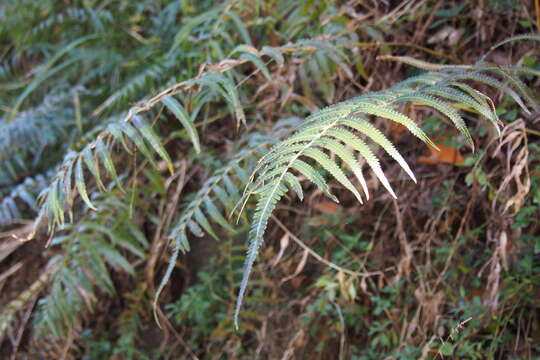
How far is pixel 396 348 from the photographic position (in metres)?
1.64

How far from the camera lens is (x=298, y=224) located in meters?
2.08

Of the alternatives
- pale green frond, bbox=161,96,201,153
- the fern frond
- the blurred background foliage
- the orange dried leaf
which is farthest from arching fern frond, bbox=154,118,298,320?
the orange dried leaf

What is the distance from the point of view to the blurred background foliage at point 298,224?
162cm

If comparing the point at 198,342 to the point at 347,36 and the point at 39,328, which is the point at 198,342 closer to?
the point at 39,328

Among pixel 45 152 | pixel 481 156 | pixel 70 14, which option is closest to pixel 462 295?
pixel 481 156

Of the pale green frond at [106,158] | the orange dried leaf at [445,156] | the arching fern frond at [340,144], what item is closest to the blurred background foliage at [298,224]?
the orange dried leaf at [445,156]

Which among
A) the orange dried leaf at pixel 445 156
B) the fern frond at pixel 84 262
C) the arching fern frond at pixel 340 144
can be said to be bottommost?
the orange dried leaf at pixel 445 156

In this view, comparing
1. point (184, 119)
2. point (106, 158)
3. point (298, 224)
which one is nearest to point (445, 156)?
point (298, 224)

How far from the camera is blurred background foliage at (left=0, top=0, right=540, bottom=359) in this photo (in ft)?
5.32

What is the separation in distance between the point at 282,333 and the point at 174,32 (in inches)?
60.3

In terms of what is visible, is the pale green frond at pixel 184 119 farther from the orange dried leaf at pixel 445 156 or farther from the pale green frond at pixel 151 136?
the orange dried leaf at pixel 445 156

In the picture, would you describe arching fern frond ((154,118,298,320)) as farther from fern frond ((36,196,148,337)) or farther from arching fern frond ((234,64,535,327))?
arching fern frond ((234,64,535,327))

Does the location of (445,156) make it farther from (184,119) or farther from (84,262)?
(84,262)

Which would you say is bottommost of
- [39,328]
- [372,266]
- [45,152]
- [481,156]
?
[372,266]
